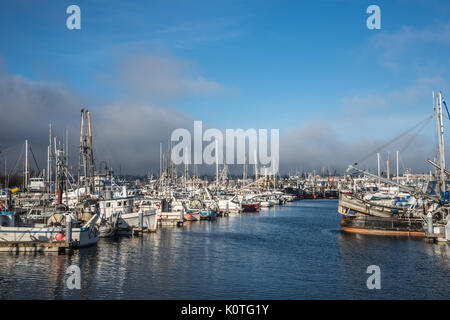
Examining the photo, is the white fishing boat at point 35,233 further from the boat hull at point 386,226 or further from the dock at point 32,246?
the boat hull at point 386,226

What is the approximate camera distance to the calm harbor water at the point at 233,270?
23.6m

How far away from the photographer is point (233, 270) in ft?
98.7

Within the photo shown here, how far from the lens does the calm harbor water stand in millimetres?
23594

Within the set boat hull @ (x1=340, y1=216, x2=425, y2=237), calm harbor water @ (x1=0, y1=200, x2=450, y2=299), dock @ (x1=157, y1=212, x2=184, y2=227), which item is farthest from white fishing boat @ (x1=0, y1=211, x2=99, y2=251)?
boat hull @ (x1=340, y1=216, x2=425, y2=237)

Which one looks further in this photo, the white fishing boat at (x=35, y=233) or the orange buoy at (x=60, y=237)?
the orange buoy at (x=60, y=237)

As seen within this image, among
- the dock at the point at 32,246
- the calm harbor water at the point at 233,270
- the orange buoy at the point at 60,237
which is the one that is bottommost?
the calm harbor water at the point at 233,270

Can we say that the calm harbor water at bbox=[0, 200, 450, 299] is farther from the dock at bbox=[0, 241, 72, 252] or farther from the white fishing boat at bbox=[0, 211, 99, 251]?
the white fishing boat at bbox=[0, 211, 99, 251]

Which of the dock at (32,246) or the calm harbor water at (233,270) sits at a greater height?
the dock at (32,246)

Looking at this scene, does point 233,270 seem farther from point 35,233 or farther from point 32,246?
point 35,233

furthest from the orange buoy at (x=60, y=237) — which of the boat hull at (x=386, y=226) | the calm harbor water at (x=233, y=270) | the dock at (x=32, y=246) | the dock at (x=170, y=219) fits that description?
the boat hull at (x=386, y=226)

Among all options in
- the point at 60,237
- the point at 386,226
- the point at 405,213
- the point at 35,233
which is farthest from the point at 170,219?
the point at 405,213

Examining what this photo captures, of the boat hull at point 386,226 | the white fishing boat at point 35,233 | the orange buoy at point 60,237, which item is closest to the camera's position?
the white fishing boat at point 35,233

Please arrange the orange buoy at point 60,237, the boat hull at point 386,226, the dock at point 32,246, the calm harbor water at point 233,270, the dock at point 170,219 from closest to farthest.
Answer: the calm harbor water at point 233,270, the dock at point 32,246, the orange buoy at point 60,237, the boat hull at point 386,226, the dock at point 170,219
